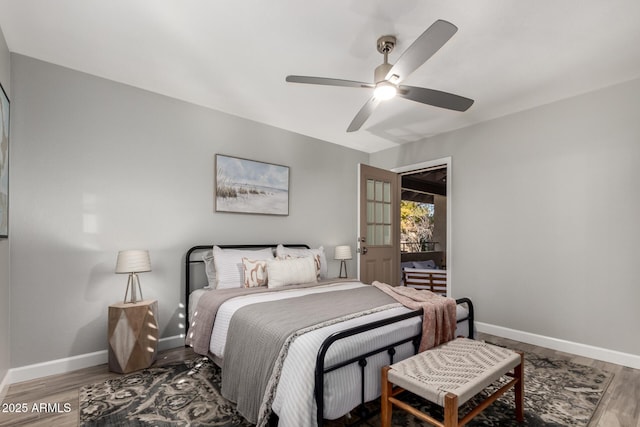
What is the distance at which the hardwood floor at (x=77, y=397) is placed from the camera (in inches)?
79.6

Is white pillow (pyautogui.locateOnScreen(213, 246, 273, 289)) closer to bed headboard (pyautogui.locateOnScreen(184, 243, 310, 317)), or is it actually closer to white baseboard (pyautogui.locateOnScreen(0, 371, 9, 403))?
bed headboard (pyautogui.locateOnScreen(184, 243, 310, 317))

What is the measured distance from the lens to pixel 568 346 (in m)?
3.21

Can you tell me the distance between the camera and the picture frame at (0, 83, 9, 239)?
7.28 ft

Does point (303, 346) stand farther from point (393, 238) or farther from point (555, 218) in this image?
point (393, 238)

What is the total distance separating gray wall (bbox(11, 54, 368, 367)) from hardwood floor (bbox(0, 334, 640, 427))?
0.25 metres

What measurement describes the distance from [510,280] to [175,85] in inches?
166

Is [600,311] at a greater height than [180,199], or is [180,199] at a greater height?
[180,199]

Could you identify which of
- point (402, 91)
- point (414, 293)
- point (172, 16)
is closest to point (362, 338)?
point (414, 293)

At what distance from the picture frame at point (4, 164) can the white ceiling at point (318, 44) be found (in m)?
0.56

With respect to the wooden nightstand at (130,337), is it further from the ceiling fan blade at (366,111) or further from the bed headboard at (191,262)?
the ceiling fan blade at (366,111)

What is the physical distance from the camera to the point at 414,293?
2711 millimetres

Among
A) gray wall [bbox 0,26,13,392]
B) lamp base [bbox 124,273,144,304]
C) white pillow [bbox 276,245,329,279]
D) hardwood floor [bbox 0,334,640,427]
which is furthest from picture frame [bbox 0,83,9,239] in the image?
white pillow [bbox 276,245,329,279]

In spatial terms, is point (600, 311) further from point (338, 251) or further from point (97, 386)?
point (97, 386)

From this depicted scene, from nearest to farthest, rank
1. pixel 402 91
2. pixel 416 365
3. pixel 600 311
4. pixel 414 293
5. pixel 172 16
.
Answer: pixel 416 365 < pixel 172 16 < pixel 402 91 < pixel 414 293 < pixel 600 311
